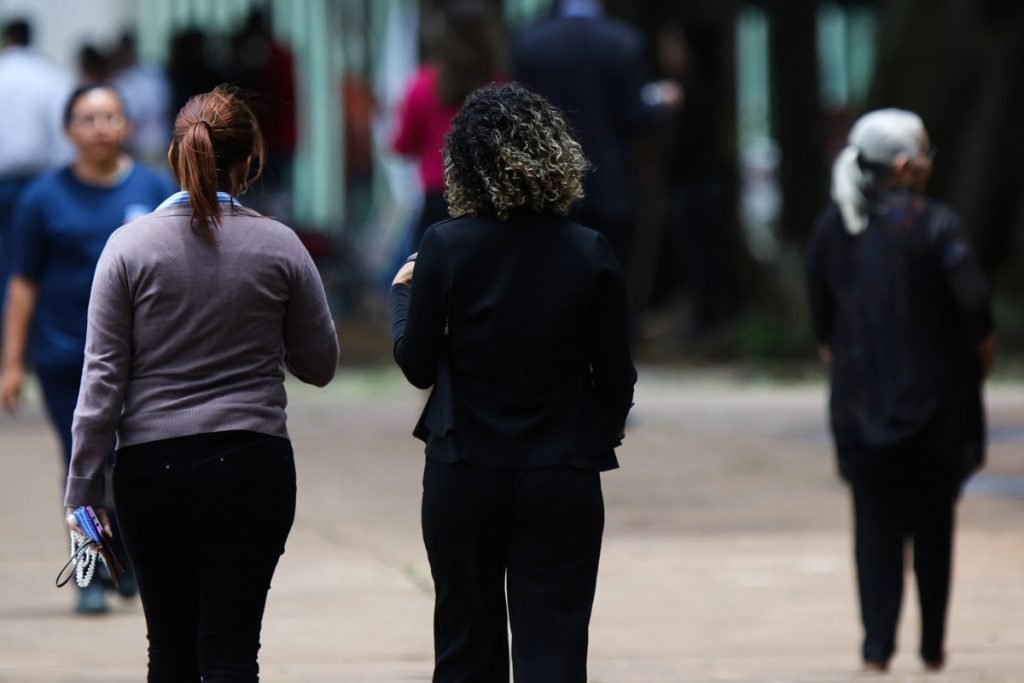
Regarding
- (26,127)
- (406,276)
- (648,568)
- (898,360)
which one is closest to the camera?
(406,276)

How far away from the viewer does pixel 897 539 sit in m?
6.10

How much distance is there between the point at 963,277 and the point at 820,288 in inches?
20.1

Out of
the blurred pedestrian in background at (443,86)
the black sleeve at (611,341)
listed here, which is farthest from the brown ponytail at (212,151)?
the blurred pedestrian in background at (443,86)

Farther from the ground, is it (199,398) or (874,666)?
(199,398)

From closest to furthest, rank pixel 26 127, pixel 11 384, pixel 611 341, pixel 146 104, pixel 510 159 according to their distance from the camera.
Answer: pixel 510 159 < pixel 611 341 < pixel 11 384 < pixel 26 127 < pixel 146 104

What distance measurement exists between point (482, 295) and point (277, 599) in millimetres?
3158

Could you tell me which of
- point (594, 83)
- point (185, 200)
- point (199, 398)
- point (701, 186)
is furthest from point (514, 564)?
point (701, 186)

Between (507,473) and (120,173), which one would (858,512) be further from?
(120,173)

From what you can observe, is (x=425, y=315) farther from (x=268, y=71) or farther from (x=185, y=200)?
(x=268, y=71)

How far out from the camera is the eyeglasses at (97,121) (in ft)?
22.1

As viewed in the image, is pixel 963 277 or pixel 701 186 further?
pixel 701 186

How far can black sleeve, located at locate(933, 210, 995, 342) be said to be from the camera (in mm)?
5777

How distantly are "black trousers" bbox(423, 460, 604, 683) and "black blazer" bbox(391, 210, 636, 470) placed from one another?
55 millimetres

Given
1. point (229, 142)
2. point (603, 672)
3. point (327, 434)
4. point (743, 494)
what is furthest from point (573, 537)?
point (327, 434)
